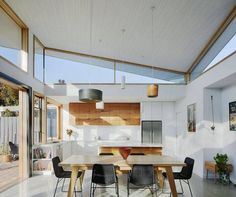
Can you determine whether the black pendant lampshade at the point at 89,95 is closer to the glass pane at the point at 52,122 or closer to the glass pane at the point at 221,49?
the glass pane at the point at 221,49

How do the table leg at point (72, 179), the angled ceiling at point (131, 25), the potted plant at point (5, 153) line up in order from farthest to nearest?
the potted plant at point (5, 153), the angled ceiling at point (131, 25), the table leg at point (72, 179)

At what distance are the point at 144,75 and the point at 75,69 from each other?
2254 mm

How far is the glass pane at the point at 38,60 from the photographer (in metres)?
7.16

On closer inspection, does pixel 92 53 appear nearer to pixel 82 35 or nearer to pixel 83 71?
pixel 83 71

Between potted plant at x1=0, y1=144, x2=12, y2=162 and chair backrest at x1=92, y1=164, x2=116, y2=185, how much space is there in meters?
5.58

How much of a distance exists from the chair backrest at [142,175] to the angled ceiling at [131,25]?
2.77m

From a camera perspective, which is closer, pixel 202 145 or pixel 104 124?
pixel 202 145

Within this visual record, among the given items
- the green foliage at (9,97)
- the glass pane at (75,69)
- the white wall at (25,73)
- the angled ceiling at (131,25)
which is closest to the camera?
the angled ceiling at (131,25)

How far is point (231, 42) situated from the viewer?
4.96 metres

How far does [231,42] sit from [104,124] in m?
5.69

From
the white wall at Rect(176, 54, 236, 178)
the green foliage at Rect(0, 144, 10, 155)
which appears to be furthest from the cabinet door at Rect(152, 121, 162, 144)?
the green foliage at Rect(0, 144, 10, 155)

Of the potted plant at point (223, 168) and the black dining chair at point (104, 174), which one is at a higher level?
the black dining chair at point (104, 174)

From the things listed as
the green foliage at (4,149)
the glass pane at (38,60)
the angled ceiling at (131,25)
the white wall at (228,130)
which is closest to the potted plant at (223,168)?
the white wall at (228,130)

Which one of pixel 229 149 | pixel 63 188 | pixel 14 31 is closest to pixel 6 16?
pixel 14 31
